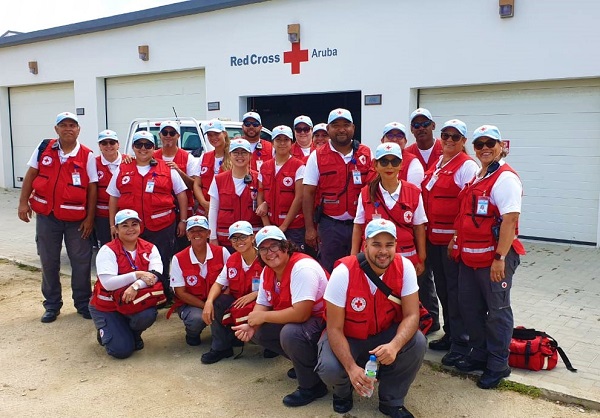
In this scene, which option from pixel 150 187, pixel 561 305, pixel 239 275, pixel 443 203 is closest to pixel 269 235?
pixel 239 275

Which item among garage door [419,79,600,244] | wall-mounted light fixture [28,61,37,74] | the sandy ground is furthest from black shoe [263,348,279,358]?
wall-mounted light fixture [28,61,37,74]

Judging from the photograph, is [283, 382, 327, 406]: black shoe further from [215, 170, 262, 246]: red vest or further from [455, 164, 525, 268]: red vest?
[215, 170, 262, 246]: red vest

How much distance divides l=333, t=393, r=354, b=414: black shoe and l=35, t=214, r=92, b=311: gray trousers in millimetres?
3211

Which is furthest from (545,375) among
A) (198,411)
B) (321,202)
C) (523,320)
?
(198,411)

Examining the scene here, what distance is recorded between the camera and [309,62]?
1127 cm

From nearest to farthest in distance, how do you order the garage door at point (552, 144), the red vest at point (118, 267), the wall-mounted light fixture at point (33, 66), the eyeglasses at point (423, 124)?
1. the red vest at point (118, 267)
2. the eyeglasses at point (423, 124)
3. the garage door at point (552, 144)
4. the wall-mounted light fixture at point (33, 66)

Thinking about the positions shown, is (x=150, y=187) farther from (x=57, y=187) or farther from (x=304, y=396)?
(x=304, y=396)

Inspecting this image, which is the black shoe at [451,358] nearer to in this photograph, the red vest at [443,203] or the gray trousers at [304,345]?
the red vest at [443,203]

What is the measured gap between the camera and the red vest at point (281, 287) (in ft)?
13.2

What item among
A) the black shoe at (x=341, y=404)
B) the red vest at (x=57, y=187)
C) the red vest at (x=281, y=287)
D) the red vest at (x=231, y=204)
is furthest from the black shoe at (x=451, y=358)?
the red vest at (x=57, y=187)

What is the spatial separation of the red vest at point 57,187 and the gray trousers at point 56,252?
0.14m

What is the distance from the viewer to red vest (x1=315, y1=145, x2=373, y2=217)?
479cm

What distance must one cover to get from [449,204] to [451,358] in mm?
1187

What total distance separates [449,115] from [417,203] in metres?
5.99
